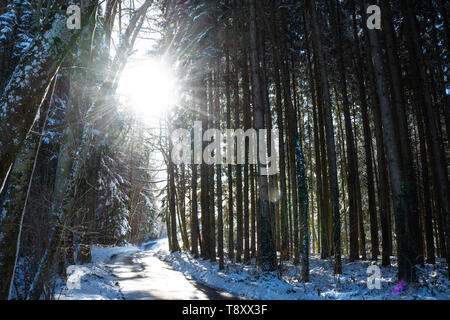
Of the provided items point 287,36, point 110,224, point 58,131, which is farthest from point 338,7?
point 110,224

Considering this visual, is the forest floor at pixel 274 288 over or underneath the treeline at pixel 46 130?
underneath

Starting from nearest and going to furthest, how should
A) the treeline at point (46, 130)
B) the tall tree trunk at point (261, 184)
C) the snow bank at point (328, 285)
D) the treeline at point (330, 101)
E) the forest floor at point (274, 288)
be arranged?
the treeline at point (46, 130)
the snow bank at point (328, 285)
the forest floor at point (274, 288)
the treeline at point (330, 101)
the tall tree trunk at point (261, 184)

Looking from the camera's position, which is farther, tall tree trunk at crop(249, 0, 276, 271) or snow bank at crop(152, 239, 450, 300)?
tall tree trunk at crop(249, 0, 276, 271)

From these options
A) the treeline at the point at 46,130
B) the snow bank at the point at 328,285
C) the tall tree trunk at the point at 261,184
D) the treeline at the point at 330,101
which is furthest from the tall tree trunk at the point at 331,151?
the treeline at the point at 46,130

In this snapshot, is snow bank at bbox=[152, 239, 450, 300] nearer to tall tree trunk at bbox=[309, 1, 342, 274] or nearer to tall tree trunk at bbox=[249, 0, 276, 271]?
tall tree trunk at bbox=[249, 0, 276, 271]

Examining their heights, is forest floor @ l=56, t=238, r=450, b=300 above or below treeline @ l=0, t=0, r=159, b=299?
below

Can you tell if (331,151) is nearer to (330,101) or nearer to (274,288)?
(330,101)

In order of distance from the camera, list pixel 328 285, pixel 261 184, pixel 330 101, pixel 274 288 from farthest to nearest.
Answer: pixel 330 101, pixel 261 184, pixel 328 285, pixel 274 288

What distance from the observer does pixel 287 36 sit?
16.5 metres

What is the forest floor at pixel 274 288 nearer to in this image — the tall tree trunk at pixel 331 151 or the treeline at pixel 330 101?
the treeline at pixel 330 101


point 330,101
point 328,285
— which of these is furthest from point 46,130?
point 330,101

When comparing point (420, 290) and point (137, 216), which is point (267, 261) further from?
point (137, 216)

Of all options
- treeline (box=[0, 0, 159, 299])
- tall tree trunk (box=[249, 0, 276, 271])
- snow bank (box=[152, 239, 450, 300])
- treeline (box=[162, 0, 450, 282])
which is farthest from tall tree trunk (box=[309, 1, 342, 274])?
treeline (box=[0, 0, 159, 299])
